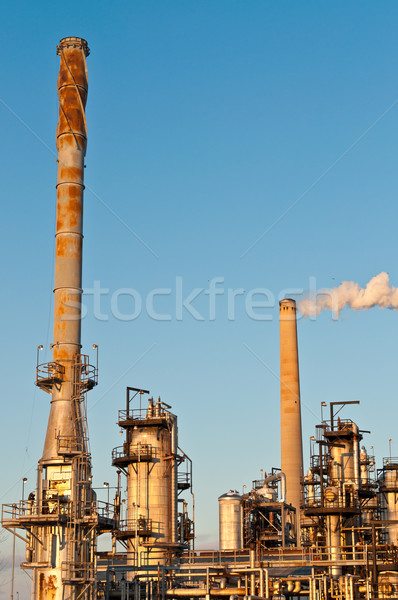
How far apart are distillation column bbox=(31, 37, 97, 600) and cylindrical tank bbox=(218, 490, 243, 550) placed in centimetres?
1266

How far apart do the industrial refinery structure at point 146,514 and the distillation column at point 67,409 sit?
6cm

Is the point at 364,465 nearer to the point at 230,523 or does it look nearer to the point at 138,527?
the point at 230,523

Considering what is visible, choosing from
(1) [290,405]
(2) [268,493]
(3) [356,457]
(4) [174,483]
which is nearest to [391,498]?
(2) [268,493]

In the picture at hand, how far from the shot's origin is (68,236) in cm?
5253

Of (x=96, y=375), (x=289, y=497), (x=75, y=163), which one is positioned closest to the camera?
(x=96, y=375)

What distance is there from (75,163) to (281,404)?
38.5 metres

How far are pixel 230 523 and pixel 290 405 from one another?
89.1ft

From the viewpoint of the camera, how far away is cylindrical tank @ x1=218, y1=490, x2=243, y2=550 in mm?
57562

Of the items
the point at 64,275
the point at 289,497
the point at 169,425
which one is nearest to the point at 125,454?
the point at 169,425

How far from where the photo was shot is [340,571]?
5100 centimetres

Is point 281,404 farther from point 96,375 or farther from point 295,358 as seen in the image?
point 96,375

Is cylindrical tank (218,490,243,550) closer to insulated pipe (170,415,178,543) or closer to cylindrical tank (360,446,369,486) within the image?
insulated pipe (170,415,178,543)

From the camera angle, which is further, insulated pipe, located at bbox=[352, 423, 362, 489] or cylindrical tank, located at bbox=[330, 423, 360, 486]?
cylindrical tank, located at bbox=[330, 423, 360, 486]

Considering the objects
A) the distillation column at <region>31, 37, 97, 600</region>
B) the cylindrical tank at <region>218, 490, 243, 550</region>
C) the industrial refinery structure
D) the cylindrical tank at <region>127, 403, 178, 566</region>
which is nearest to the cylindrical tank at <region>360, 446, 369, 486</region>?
the industrial refinery structure
